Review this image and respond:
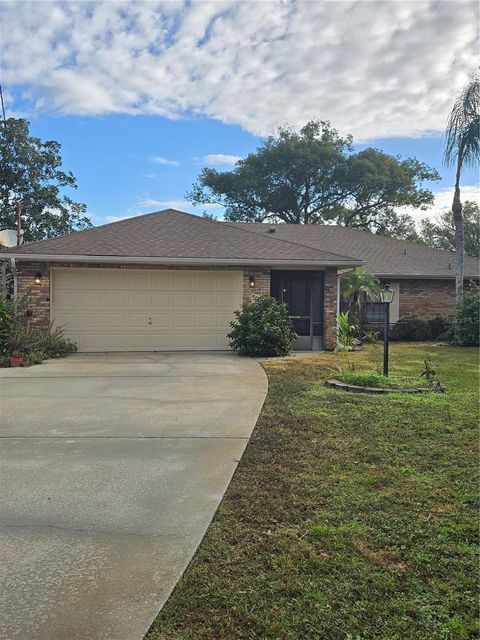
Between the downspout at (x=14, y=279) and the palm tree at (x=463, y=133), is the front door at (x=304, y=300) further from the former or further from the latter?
the downspout at (x=14, y=279)

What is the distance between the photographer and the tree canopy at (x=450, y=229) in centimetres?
3469

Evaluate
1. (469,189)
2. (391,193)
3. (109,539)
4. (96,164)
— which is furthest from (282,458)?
(391,193)

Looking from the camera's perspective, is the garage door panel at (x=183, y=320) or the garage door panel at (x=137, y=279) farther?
the garage door panel at (x=183, y=320)

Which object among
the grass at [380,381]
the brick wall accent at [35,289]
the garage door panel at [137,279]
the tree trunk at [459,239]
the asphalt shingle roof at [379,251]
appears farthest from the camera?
the asphalt shingle roof at [379,251]

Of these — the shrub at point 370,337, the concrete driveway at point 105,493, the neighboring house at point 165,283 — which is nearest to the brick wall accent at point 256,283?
the neighboring house at point 165,283

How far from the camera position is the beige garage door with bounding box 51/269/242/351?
12.5 metres

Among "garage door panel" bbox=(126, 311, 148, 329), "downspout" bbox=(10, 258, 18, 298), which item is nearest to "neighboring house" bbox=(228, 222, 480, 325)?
"garage door panel" bbox=(126, 311, 148, 329)

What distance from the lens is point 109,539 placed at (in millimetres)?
2824

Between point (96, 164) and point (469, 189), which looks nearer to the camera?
point (469, 189)

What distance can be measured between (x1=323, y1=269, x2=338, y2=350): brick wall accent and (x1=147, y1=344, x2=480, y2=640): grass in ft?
26.7

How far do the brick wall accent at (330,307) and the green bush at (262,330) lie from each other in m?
1.72

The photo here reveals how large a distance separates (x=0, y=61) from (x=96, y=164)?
503 inches

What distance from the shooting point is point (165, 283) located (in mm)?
12914

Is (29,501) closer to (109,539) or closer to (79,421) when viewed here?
(109,539)
